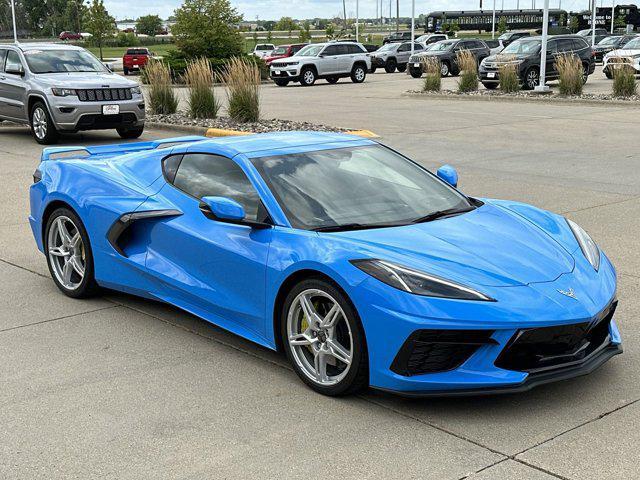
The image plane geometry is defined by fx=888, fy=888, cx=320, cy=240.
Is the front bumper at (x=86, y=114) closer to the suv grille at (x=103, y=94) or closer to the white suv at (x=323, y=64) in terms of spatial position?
the suv grille at (x=103, y=94)

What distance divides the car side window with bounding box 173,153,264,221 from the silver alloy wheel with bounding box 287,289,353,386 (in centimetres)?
67

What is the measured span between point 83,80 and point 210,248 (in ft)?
39.9

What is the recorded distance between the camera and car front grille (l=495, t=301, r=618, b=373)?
13.9 feet

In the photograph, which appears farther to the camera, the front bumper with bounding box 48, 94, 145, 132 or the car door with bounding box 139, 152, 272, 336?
the front bumper with bounding box 48, 94, 145, 132

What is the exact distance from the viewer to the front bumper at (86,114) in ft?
53.0

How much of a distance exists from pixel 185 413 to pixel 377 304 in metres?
1.14

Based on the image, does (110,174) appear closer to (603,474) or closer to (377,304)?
(377,304)

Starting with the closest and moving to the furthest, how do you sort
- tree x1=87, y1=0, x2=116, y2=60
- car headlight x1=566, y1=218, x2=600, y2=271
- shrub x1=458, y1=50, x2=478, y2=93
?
car headlight x1=566, y1=218, x2=600, y2=271 < shrub x1=458, y1=50, x2=478, y2=93 < tree x1=87, y1=0, x2=116, y2=60

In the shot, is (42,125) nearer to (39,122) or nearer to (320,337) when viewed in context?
(39,122)

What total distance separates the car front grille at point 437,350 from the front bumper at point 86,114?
13077 millimetres

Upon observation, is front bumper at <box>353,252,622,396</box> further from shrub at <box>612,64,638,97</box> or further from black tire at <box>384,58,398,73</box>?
black tire at <box>384,58,398,73</box>

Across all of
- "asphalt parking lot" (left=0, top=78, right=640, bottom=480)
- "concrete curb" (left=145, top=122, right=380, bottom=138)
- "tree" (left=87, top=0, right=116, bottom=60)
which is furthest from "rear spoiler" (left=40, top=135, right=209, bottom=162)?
"tree" (left=87, top=0, right=116, bottom=60)

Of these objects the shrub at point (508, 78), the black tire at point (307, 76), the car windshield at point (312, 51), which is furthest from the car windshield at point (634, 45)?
the black tire at point (307, 76)

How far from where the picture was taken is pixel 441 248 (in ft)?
15.2
